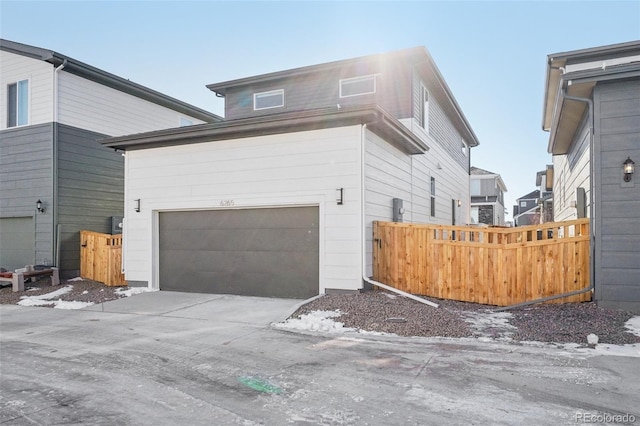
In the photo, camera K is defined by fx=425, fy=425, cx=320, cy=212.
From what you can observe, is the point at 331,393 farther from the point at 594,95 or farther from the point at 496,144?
the point at 496,144

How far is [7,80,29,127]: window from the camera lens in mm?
13354

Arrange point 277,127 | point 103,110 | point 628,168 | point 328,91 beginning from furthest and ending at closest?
point 103,110
point 328,91
point 277,127
point 628,168

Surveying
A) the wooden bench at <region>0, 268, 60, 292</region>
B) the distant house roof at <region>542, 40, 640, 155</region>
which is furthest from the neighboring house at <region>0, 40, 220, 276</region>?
the distant house roof at <region>542, 40, 640, 155</region>

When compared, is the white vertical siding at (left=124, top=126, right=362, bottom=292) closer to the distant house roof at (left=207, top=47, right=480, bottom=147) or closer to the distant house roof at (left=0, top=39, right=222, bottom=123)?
the distant house roof at (left=0, top=39, right=222, bottom=123)

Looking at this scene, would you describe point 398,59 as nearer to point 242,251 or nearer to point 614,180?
point 614,180

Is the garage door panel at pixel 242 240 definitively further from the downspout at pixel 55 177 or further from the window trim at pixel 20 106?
the window trim at pixel 20 106

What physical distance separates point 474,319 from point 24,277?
12.0m

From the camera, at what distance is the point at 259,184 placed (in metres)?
A: 9.48

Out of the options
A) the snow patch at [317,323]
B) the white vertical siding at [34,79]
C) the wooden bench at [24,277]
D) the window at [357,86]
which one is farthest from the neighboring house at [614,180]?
the white vertical siding at [34,79]

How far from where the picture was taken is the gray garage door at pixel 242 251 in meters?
9.12

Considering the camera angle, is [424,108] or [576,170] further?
[424,108]

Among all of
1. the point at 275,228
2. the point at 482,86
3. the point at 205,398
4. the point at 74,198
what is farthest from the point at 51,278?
the point at 482,86

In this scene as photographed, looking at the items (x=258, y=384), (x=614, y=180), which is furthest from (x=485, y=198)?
(x=258, y=384)

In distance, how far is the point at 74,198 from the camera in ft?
43.5
